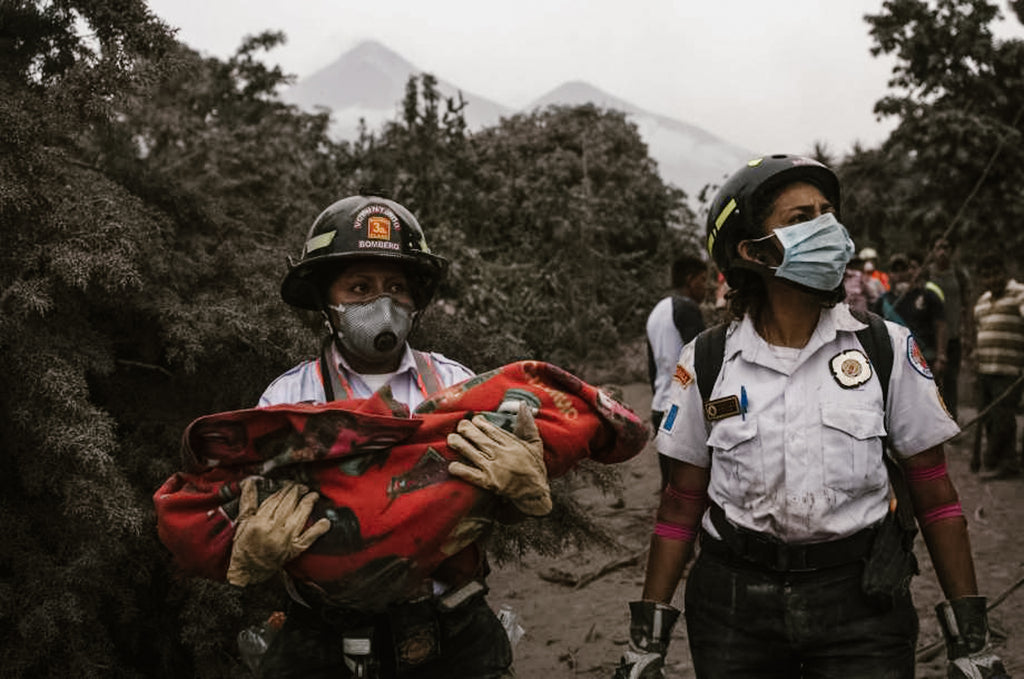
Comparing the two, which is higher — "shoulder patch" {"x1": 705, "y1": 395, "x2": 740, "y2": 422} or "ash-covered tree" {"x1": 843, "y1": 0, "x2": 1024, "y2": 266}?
"ash-covered tree" {"x1": 843, "y1": 0, "x2": 1024, "y2": 266}

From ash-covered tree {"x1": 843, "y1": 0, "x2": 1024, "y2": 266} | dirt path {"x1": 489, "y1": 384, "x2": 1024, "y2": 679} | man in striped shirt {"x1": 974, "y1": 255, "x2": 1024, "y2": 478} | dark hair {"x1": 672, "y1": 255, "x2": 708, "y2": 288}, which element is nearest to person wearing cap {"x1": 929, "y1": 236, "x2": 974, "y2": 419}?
man in striped shirt {"x1": 974, "y1": 255, "x2": 1024, "y2": 478}

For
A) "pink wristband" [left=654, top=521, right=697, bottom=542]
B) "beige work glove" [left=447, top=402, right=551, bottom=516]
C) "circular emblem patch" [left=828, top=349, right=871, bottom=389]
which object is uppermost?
A: "circular emblem patch" [left=828, top=349, right=871, bottom=389]

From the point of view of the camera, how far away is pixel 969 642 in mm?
2326

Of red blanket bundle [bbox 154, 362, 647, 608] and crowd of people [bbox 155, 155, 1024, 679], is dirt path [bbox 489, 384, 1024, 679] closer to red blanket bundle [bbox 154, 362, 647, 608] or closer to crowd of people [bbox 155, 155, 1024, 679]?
crowd of people [bbox 155, 155, 1024, 679]

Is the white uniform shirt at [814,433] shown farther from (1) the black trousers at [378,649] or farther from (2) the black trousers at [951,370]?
(2) the black trousers at [951,370]

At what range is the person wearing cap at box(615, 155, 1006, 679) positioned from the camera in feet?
7.59

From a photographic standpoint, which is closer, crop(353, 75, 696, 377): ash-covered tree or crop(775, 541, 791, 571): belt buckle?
crop(775, 541, 791, 571): belt buckle

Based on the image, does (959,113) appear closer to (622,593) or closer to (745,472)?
(622,593)

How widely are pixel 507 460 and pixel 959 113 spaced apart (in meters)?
14.8

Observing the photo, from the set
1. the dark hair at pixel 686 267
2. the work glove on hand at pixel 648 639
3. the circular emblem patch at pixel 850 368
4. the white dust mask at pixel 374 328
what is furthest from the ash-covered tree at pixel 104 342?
the dark hair at pixel 686 267

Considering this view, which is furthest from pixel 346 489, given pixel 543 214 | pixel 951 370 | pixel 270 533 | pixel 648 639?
pixel 543 214

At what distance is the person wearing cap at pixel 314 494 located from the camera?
6.68 ft

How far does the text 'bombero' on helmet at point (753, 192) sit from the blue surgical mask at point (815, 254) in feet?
0.41

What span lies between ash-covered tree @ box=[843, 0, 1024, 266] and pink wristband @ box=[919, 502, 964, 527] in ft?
43.9
